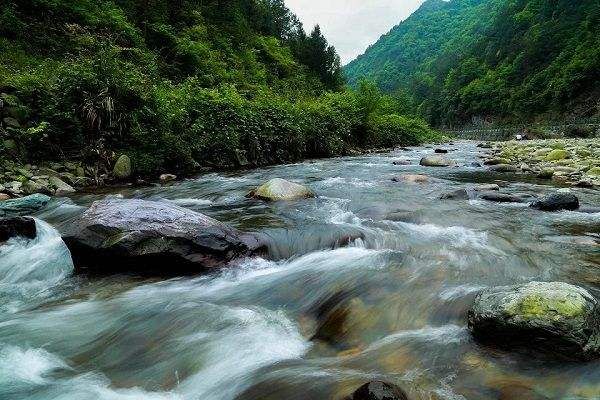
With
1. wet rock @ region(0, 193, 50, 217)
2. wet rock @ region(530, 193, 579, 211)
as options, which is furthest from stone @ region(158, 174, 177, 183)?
wet rock @ region(530, 193, 579, 211)

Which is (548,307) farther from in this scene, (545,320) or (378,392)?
(378,392)

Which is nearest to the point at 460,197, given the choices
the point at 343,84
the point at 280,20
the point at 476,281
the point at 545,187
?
the point at 545,187

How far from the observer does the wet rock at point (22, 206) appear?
22.4 ft

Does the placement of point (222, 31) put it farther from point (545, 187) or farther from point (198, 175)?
point (545, 187)

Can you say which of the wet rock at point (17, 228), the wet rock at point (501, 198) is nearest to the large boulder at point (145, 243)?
the wet rock at point (17, 228)

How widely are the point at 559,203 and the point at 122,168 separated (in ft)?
32.4

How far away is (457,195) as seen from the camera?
8633mm

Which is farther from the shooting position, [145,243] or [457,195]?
[457,195]

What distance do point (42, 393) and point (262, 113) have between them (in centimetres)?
1384

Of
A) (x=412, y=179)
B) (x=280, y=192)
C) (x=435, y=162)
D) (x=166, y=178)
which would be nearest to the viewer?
(x=280, y=192)

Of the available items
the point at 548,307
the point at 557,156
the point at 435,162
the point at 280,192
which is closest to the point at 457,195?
the point at 280,192

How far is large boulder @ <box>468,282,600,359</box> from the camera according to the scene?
2.82m

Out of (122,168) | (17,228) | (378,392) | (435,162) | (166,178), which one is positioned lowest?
(435,162)

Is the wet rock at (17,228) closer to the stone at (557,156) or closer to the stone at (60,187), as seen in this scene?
the stone at (60,187)
